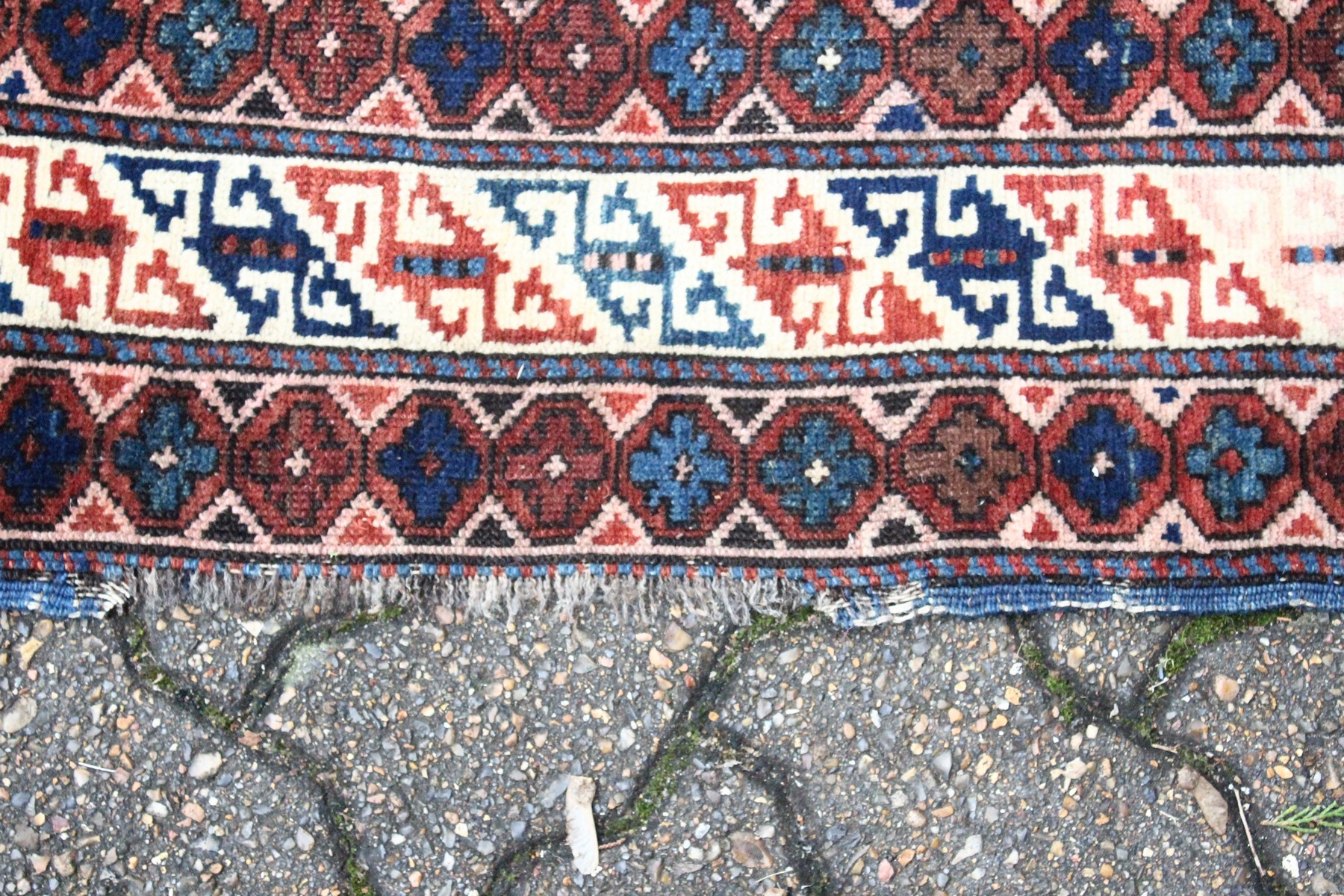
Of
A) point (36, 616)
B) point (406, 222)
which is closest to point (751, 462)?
point (406, 222)

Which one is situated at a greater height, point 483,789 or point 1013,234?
point 1013,234

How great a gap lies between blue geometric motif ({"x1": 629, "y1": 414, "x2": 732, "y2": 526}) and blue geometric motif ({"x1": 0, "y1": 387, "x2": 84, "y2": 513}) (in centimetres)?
95

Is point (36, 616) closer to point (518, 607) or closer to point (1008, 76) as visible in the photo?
point (518, 607)

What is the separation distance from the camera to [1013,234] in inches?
75.8

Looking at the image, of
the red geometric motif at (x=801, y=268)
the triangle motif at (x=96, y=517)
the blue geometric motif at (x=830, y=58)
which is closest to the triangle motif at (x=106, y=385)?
the triangle motif at (x=96, y=517)

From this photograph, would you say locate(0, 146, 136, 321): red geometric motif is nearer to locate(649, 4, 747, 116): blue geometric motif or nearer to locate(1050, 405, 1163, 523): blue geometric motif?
locate(649, 4, 747, 116): blue geometric motif

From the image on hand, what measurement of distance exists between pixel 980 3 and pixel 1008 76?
Answer: 14cm

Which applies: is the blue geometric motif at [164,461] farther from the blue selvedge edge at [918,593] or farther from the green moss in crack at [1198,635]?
the green moss in crack at [1198,635]

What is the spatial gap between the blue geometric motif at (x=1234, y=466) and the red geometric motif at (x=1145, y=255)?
0.57ft

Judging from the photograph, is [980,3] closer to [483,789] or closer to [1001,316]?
[1001,316]

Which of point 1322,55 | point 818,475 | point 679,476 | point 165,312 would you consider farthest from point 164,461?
point 1322,55

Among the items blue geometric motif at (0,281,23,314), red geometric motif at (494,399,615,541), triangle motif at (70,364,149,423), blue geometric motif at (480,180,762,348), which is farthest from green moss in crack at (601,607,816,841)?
blue geometric motif at (0,281,23,314)

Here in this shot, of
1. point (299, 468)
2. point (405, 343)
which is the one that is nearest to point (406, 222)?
point (405, 343)

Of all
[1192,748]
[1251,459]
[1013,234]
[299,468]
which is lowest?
[1192,748]
